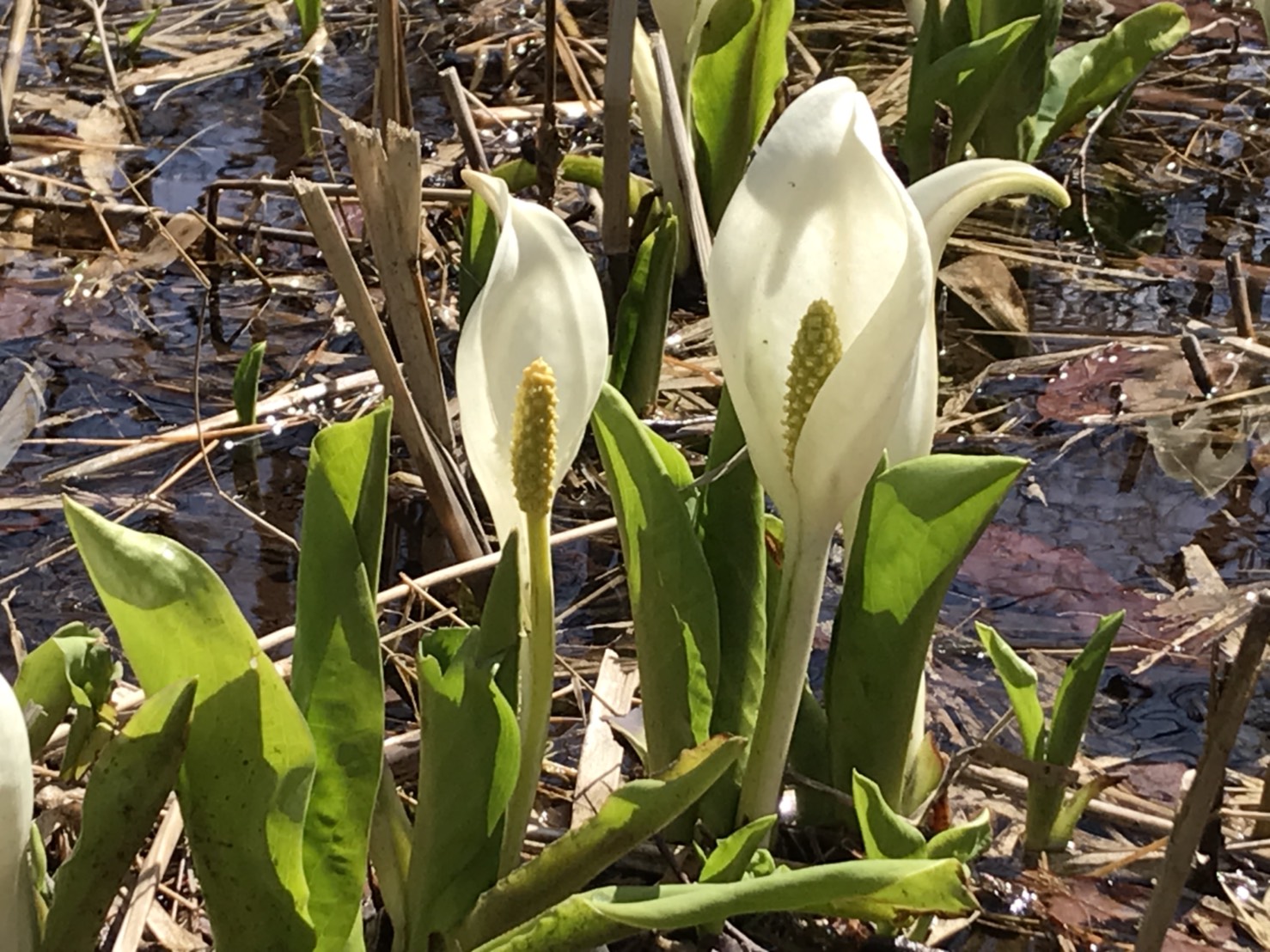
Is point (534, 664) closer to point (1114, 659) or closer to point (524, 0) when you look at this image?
point (1114, 659)

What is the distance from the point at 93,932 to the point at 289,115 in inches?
93.4

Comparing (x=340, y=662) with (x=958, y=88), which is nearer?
(x=340, y=662)

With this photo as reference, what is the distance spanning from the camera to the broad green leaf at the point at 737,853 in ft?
3.18

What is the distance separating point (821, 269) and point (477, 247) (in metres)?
1.00

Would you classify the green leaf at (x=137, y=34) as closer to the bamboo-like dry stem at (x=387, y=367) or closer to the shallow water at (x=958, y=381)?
the shallow water at (x=958, y=381)

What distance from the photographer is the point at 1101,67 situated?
2.69 metres

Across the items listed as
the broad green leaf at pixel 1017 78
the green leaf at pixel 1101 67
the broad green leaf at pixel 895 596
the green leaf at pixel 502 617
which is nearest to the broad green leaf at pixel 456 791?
the green leaf at pixel 502 617

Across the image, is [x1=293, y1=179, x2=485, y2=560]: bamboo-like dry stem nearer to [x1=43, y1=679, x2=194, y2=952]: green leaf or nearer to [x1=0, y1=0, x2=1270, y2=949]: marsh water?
[x1=0, y1=0, x2=1270, y2=949]: marsh water

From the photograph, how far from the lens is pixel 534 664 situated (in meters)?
0.99

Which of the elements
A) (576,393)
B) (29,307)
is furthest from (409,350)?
(29,307)

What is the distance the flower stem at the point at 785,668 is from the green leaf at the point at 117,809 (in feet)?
1.27

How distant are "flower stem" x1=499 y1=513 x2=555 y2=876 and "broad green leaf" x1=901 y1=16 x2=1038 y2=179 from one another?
143cm

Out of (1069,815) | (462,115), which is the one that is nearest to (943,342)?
(462,115)

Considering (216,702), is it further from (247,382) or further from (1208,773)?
(247,382)
